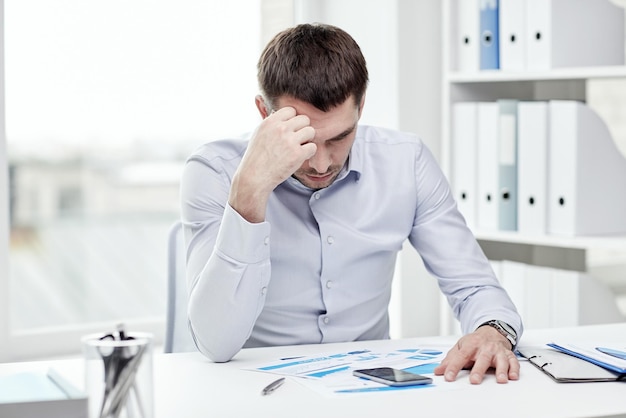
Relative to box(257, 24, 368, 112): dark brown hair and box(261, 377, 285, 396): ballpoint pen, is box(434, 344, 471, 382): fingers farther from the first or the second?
box(257, 24, 368, 112): dark brown hair

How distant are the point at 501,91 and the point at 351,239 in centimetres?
126

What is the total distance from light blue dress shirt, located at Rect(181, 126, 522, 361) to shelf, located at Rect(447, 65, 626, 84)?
2.21 ft

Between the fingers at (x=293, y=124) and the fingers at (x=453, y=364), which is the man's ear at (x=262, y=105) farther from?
the fingers at (x=453, y=364)

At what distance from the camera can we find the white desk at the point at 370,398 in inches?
50.3

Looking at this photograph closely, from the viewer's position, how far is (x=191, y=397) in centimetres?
137

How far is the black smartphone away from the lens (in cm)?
141

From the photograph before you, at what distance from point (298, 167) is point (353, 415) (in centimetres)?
55

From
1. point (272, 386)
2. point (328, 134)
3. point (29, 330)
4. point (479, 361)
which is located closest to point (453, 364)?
point (479, 361)

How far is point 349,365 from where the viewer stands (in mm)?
1539

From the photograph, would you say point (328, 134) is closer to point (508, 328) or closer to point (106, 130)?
point (508, 328)

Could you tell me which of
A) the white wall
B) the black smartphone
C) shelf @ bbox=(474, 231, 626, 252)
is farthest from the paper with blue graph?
the white wall

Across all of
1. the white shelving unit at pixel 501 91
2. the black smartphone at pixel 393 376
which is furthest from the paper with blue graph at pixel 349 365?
the white shelving unit at pixel 501 91

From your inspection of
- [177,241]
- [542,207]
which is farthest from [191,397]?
[542,207]

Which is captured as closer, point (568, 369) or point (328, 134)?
point (568, 369)
